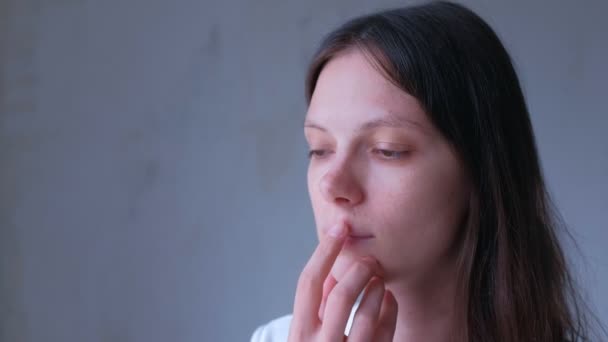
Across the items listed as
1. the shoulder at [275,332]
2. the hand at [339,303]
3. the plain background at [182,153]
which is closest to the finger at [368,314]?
the hand at [339,303]

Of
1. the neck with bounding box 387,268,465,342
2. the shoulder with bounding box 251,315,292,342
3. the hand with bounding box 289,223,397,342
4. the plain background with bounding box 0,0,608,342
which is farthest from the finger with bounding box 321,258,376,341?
the plain background with bounding box 0,0,608,342

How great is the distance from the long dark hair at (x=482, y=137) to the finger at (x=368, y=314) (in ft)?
0.45

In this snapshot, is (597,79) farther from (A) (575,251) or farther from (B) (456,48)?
(B) (456,48)

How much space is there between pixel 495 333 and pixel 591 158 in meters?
0.64

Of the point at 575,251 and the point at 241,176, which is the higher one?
the point at 241,176

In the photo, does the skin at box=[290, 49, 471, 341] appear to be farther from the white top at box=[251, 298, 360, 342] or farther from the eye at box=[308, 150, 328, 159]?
the white top at box=[251, 298, 360, 342]

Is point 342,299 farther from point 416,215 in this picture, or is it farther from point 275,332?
point 275,332

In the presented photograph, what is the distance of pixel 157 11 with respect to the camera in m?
1.28

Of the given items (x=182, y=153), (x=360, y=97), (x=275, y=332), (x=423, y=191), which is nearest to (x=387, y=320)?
(x=423, y=191)

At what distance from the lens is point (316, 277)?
687 mm

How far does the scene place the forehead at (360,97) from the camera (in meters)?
0.69

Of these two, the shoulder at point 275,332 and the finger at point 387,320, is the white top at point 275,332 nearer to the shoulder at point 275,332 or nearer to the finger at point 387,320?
the shoulder at point 275,332

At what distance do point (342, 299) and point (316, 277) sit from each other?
4 cm

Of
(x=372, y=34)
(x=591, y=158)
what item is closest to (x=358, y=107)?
(x=372, y=34)
